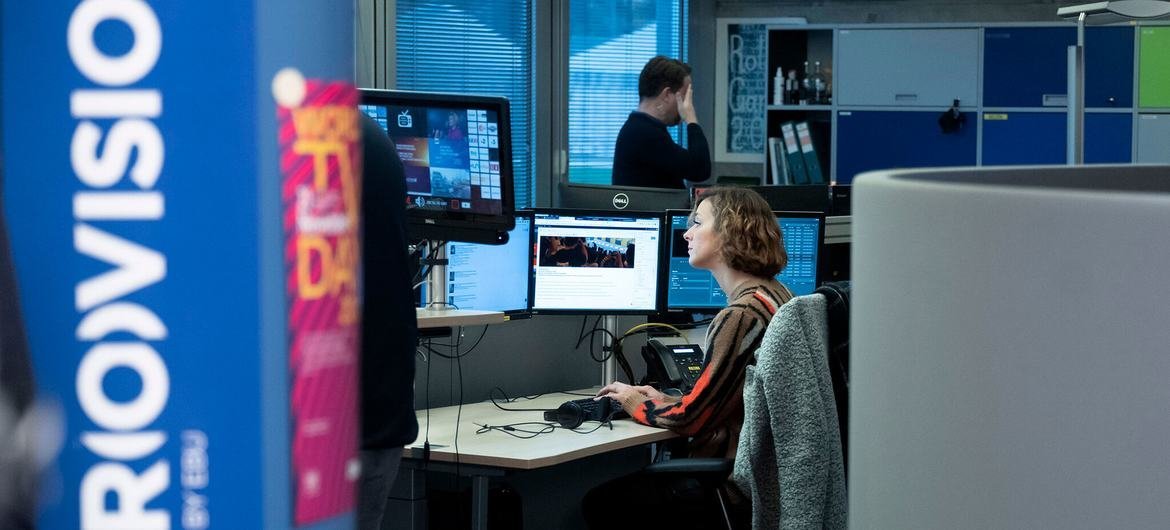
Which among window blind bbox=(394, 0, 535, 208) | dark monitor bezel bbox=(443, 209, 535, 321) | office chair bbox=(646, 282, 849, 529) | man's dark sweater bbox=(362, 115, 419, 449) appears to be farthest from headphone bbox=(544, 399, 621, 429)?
window blind bbox=(394, 0, 535, 208)

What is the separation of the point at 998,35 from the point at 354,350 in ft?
20.9

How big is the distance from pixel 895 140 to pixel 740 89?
97 cm

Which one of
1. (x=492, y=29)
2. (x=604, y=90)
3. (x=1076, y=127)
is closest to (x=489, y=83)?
(x=492, y=29)

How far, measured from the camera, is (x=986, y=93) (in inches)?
255

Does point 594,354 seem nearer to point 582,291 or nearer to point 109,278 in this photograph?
point 582,291

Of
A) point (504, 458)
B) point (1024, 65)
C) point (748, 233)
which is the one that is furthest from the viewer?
point (1024, 65)

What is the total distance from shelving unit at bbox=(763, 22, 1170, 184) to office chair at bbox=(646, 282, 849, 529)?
13.0 feet

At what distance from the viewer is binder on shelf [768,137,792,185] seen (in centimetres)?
672

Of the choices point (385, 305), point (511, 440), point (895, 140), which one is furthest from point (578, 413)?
point (895, 140)

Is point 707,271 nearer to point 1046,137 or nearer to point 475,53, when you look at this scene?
point 475,53

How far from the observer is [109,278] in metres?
0.52

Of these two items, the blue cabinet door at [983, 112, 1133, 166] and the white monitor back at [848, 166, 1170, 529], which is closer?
the white monitor back at [848, 166, 1170, 529]

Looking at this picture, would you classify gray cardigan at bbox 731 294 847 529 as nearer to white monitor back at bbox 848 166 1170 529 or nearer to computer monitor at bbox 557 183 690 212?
computer monitor at bbox 557 183 690 212

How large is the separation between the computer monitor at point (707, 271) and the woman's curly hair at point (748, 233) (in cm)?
34
